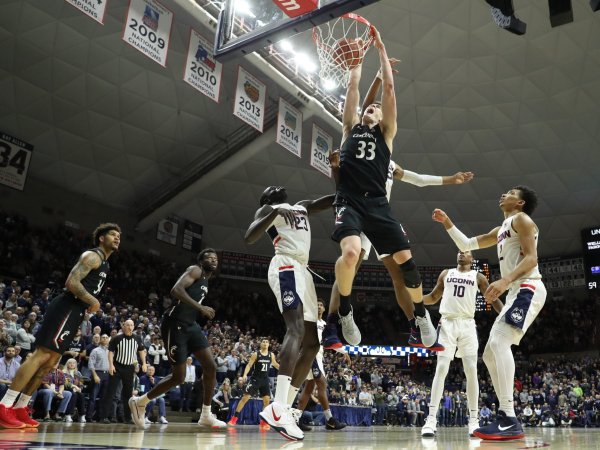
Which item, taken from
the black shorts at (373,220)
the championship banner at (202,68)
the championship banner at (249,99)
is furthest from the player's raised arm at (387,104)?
the championship banner at (249,99)

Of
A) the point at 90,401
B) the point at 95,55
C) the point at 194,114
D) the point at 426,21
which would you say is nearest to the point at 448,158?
the point at 426,21

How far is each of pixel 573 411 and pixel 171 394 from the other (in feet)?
53.7

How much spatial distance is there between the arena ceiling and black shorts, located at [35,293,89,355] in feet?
44.4

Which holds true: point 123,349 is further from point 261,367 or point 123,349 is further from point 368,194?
point 368,194

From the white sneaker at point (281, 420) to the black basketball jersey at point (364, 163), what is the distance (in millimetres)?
1989

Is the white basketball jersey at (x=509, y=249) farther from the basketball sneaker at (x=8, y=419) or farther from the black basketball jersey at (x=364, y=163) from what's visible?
the basketball sneaker at (x=8, y=419)

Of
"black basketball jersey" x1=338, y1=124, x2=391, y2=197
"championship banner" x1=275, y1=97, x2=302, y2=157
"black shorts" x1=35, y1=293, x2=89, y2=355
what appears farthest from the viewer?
"championship banner" x1=275, y1=97, x2=302, y2=157

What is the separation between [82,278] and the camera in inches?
243

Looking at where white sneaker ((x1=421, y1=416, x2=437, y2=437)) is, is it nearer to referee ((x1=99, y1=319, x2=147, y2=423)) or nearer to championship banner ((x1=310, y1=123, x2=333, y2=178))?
referee ((x1=99, y1=319, x2=147, y2=423))

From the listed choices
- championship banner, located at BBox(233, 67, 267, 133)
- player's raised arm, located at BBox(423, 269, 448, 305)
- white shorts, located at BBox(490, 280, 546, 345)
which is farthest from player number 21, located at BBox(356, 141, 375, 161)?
championship banner, located at BBox(233, 67, 267, 133)

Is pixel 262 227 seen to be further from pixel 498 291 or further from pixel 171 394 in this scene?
pixel 171 394

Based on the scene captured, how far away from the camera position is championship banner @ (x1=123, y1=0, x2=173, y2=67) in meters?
14.0

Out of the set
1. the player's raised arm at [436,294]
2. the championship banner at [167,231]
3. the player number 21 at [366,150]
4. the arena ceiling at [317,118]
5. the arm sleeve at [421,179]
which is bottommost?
the player's raised arm at [436,294]

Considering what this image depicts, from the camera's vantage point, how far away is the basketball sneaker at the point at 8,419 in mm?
5578
